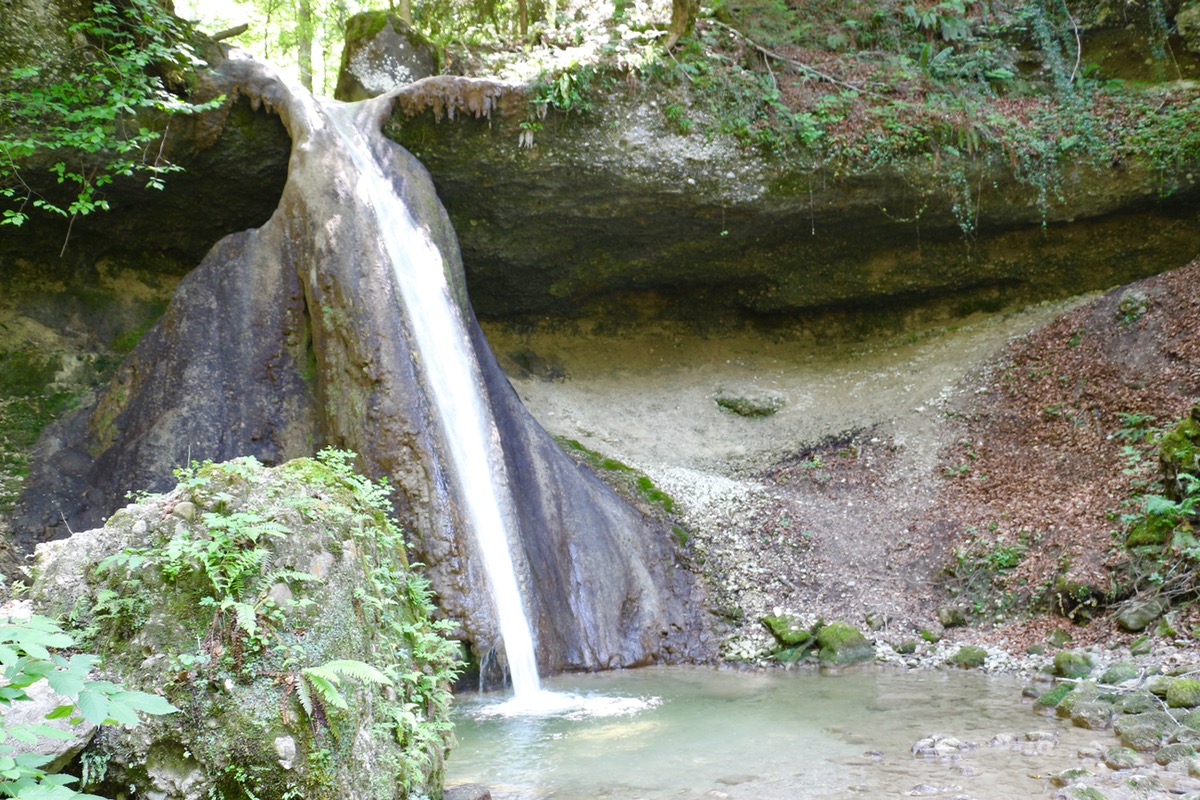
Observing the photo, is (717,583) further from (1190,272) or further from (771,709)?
(1190,272)

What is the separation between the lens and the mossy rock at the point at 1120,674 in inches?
274

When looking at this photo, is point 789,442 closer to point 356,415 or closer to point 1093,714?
point 356,415

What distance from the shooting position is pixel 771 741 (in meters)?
6.25

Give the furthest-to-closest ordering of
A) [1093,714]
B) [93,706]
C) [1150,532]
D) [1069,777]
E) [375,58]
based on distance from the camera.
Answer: [375,58]
[1150,532]
[1093,714]
[1069,777]
[93,706]

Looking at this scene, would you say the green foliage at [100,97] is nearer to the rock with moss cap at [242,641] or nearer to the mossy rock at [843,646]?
the rock with moss cap at [242,641]

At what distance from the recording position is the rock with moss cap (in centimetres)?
318

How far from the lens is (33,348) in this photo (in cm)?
1192

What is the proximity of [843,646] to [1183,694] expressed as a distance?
379 cm

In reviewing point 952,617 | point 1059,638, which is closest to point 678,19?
point 952,617

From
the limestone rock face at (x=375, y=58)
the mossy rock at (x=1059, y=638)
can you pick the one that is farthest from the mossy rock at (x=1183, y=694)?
the limestone rock face at (x=375, y=58)

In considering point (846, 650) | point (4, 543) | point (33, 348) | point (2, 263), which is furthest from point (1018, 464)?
point (2, 263)

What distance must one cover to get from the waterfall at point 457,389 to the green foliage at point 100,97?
6.97ft

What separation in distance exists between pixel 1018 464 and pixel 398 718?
10.7 metres

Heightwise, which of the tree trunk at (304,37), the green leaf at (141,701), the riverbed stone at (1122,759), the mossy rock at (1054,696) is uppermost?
the tree trunk at (304,37)
